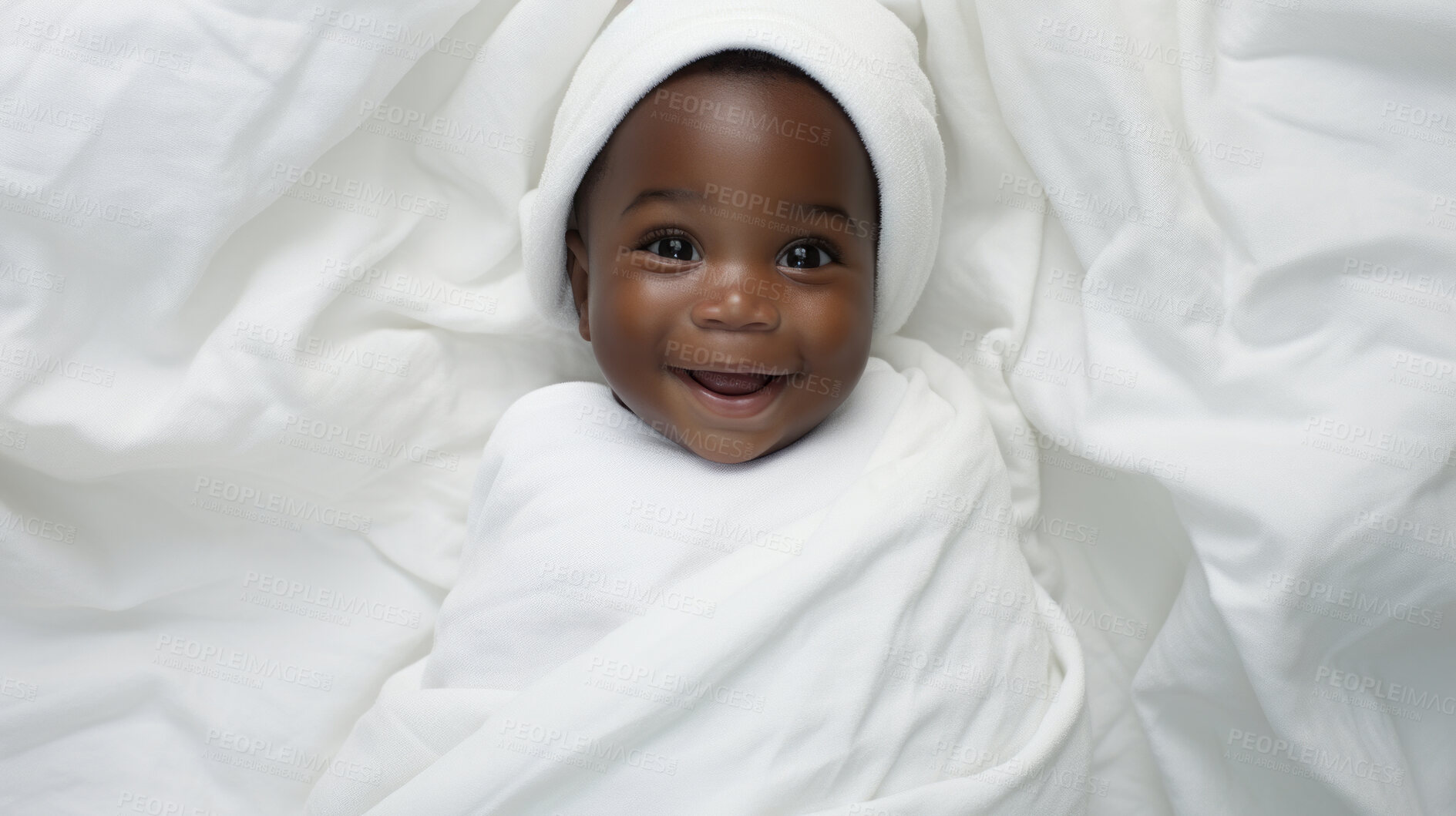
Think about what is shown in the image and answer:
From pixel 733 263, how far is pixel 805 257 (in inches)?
4.1

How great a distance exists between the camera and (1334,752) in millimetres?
1156

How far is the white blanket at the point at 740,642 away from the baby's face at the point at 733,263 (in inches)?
3.4

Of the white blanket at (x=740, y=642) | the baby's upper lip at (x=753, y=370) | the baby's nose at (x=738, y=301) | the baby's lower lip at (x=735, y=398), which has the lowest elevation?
the white blanket at (x=740, y=642)

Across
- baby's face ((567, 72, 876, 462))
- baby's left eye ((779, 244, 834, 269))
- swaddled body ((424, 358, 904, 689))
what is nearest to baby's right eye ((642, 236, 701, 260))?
baby's face ((567, 72, 876, 462))

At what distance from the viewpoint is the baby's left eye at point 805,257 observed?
1212 millimetres

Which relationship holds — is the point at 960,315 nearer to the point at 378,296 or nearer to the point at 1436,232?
the point at 1436,232

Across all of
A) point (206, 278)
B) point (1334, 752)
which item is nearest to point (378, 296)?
point (206, 278)

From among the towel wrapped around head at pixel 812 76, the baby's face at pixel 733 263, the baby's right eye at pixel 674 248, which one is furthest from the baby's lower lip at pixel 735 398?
the towel wrapped around head at pixel 812 76

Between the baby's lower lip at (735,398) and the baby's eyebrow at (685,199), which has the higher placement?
the baby's eyebrow at (685,199)

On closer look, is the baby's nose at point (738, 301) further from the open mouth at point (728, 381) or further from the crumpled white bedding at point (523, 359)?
the crumpled white bedding at point (523, 359)

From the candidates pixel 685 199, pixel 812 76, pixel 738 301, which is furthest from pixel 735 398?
pixel 812 76

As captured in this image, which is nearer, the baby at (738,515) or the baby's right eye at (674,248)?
the baby at (738,515)

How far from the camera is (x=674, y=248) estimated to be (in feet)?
3.98

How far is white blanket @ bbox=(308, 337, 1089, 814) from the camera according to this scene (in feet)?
3.36
